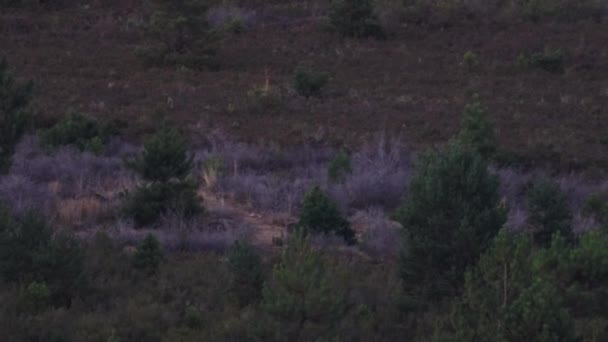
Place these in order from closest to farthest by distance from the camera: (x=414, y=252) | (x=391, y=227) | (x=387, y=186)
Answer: (x=414, y=252) → (x=391, y=227) → (x=387, y=186)

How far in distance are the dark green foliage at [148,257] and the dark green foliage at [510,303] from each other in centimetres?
312

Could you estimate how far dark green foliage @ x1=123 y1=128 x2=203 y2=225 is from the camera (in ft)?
40.5

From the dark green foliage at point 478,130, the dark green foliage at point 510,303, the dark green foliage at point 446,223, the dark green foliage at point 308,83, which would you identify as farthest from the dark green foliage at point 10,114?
the dark green foliage at point 308,83

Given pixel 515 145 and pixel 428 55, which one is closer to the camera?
pixel 515 145

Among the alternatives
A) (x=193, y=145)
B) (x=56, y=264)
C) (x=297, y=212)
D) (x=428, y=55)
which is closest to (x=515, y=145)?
(x=193, y=145)

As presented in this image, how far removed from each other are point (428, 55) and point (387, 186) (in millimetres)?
16831

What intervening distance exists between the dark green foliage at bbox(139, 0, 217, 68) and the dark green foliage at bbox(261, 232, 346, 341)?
71.9 ft

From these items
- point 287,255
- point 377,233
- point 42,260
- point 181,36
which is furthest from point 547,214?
point 181,36

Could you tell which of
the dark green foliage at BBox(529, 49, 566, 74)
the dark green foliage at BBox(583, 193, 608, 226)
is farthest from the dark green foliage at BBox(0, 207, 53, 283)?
the dark green foliage at BBox(529, 49, 566, 74)

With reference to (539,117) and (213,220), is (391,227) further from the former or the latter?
(539,117)

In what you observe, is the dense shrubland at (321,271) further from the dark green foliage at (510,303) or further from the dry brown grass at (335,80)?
the dry brown grass at (335,80)

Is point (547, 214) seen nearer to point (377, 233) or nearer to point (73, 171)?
point (377, 233)

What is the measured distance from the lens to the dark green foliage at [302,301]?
309 inches

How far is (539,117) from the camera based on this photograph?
79.0 ft
